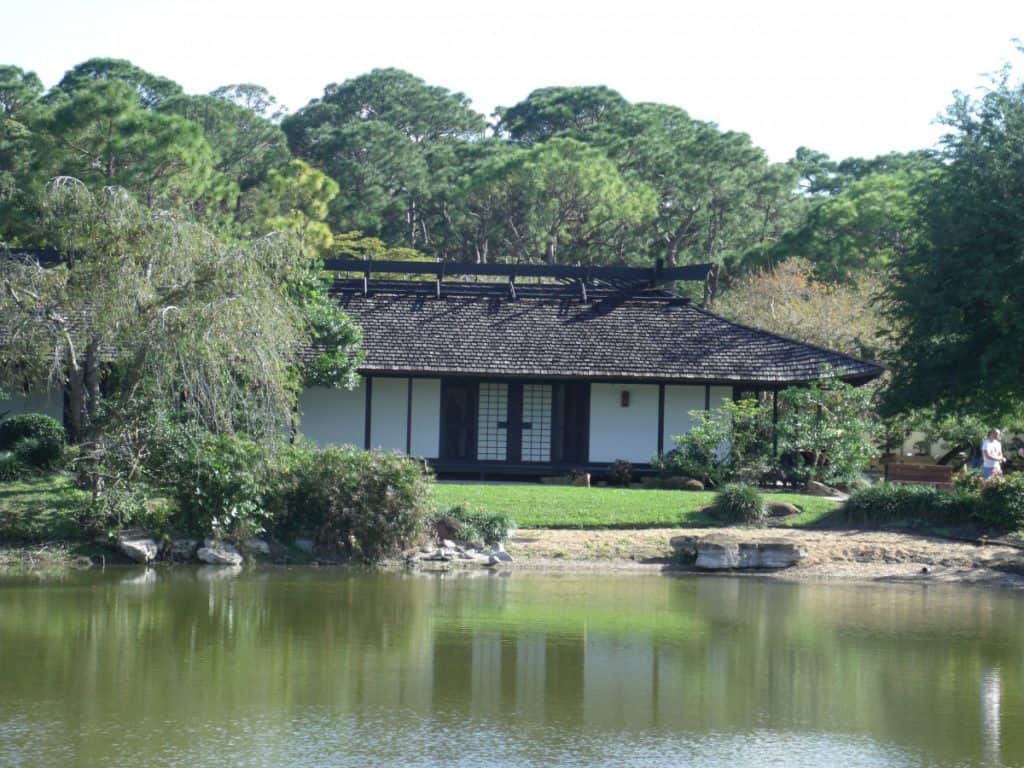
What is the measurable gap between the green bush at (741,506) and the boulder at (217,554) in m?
8.09

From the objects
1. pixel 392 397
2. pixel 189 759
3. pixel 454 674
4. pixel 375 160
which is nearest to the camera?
pixel 189 759

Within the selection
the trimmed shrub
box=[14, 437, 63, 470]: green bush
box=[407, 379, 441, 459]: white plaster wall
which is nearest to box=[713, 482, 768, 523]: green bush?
the trimmed shrub

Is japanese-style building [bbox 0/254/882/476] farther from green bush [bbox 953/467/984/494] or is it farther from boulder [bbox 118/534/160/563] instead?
boulder [bbox 118/534/160/563]

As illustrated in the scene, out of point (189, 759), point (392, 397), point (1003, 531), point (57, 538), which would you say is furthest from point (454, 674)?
point (392, 397)

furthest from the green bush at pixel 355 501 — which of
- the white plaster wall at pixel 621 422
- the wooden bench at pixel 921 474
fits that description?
the wooden bench at pixel 921 474

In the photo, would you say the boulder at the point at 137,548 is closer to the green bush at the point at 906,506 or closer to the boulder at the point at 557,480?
the boulder at the point at 557,480

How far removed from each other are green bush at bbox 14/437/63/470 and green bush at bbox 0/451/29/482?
0.12 m

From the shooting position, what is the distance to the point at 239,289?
20.6m

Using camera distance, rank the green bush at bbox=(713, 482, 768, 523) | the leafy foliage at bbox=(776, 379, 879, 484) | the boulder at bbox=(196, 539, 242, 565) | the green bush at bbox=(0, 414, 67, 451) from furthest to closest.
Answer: the leafy foliage at bbox=(776, 379, 879, 484)
the green bush at bbox=(0, 414, 67, 451)
the green bush at bbox=(713, 482, 768, 523)
the boulder at bbox=(196, 539, 242, 565)

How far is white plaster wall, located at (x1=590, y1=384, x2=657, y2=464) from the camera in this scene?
98.2ft

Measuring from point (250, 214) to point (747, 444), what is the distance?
2657 cm

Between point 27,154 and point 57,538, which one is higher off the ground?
point 27,154

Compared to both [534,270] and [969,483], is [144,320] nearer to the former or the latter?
[534,270]

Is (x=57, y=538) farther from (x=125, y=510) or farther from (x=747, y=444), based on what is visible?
(x=747, y=444)
